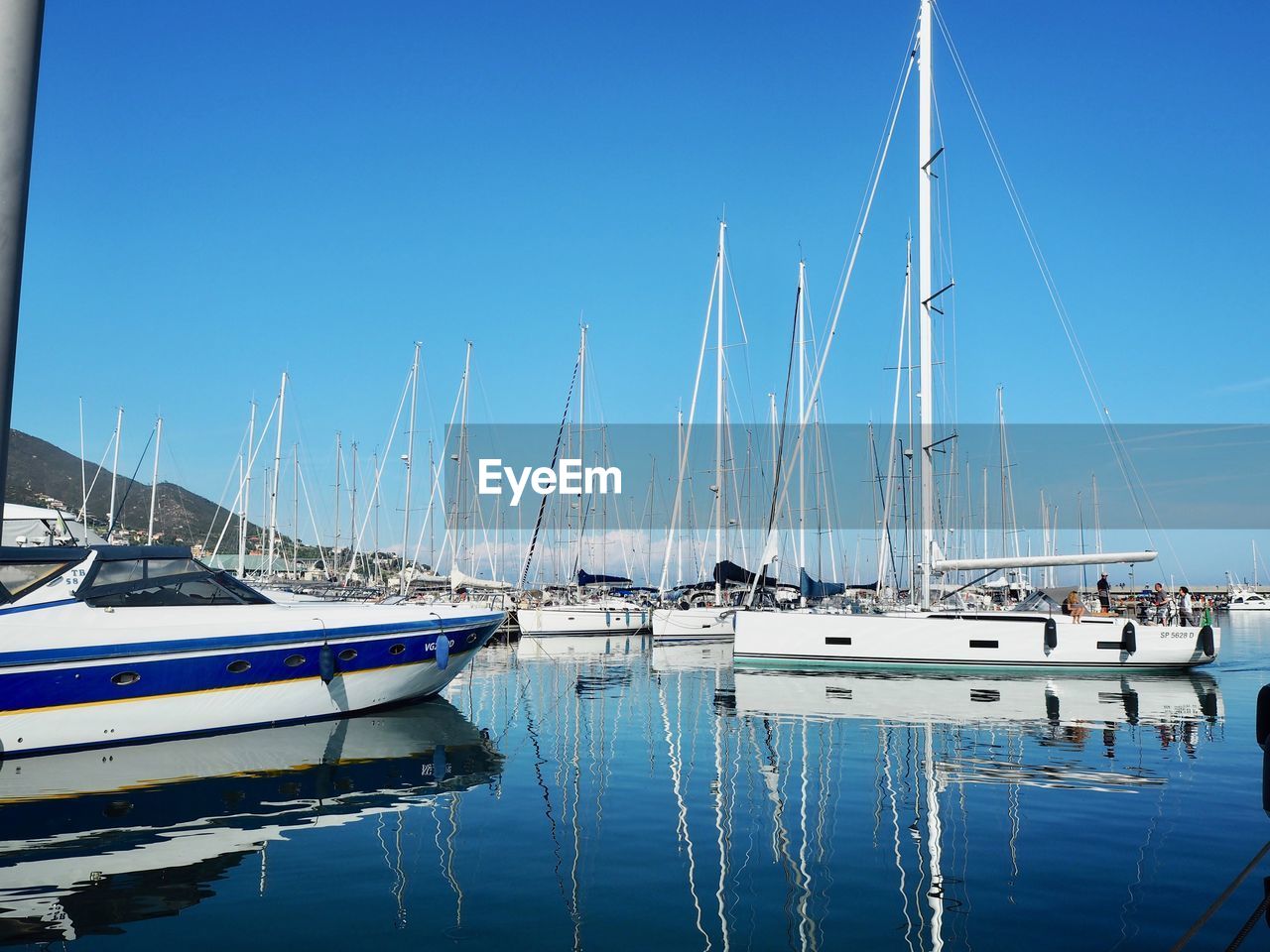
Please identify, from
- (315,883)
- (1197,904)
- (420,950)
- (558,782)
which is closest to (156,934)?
(315,883)

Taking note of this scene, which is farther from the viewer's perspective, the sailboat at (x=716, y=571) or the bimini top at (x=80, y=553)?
the sailboat at (x=716, y=571)

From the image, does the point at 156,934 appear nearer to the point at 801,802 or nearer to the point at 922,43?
the point at 801,802

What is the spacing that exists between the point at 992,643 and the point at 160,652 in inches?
812

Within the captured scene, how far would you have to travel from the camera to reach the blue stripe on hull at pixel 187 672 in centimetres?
1352

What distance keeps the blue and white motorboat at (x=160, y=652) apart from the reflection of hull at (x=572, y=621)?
2805 cm

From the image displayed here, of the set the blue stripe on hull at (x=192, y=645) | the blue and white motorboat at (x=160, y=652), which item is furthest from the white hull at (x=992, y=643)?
the blue and white motorboat at (x=160, y=652)

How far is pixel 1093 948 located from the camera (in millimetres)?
6480

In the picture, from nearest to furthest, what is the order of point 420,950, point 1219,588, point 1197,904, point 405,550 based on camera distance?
point 420,950, point 1197,904, point 405,550, point 1219,588

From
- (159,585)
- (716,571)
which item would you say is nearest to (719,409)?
(716,571)

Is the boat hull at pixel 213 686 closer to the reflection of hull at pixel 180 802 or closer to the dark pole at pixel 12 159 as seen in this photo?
the reflection of hull at pixel 180 802

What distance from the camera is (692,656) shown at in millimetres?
34625

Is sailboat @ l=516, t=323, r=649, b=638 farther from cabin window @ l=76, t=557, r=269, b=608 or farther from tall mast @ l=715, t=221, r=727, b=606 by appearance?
cabin window @ l=76, t=557, r=269, b=608

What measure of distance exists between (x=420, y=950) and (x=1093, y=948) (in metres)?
4.52

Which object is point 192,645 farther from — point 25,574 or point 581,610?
point 581,610
